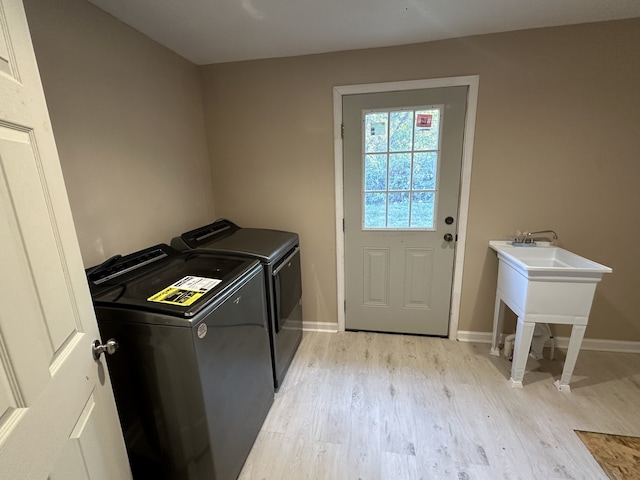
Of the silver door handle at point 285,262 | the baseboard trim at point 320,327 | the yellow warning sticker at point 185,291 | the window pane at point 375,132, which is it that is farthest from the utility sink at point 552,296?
the yellow warning sticker at point 185,291

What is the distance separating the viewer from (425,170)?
2.20 meters

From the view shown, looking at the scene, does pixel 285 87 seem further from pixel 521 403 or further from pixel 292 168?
pixel 521 403

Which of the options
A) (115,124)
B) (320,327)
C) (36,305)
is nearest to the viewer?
(36,305)

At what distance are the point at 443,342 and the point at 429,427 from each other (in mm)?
910

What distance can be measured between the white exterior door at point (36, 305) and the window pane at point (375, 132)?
6.23 feet

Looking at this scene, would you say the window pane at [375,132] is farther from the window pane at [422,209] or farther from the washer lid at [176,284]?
the washer lid at [176,284]

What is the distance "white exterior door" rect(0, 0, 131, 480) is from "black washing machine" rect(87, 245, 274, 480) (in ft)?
0.89

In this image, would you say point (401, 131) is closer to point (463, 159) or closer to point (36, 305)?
point (463, 159)

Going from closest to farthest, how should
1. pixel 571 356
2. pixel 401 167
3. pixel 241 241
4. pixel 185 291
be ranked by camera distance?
1. pixel 185 291
2. pixel 571 356
3. pixel 241 241
4. pixel 401 167

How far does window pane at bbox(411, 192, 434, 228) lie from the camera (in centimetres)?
225

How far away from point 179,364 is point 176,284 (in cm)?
36

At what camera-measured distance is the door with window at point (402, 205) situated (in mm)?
2129

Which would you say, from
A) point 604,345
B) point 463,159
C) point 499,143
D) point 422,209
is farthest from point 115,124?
point 604,345

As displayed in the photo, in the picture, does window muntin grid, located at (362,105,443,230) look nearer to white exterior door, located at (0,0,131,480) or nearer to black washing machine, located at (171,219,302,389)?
black washing machine, located at (171,219,302,389)
